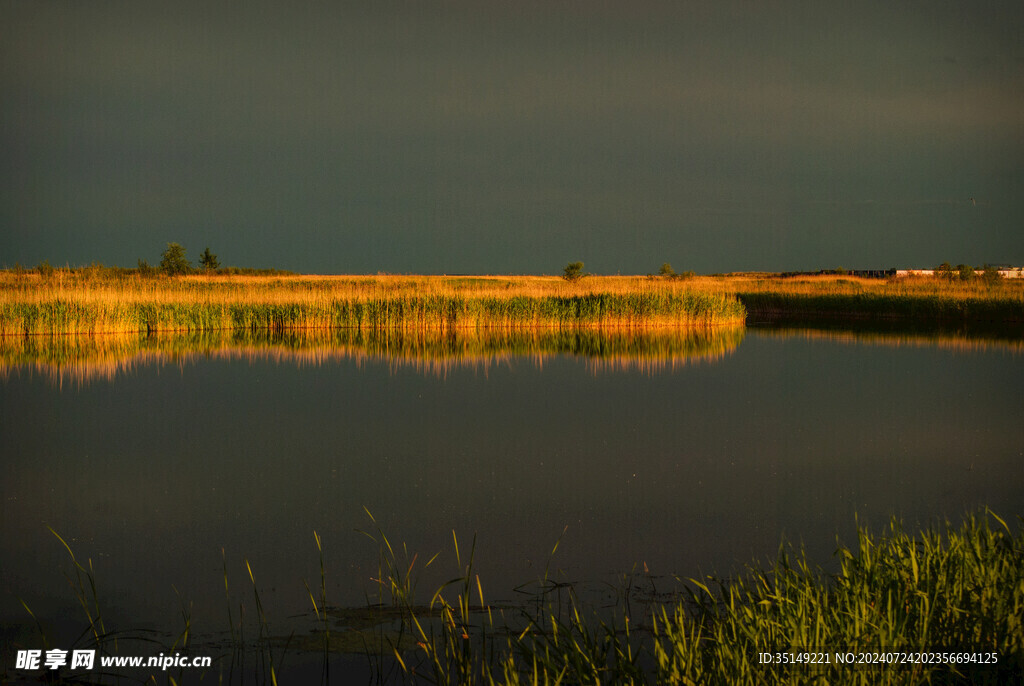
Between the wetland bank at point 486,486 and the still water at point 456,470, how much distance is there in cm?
3

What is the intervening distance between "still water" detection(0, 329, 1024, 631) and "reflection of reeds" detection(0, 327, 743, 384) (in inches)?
35.7

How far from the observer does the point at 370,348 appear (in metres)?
18.9

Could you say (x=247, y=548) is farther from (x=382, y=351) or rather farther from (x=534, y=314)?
(x=534, y=314)

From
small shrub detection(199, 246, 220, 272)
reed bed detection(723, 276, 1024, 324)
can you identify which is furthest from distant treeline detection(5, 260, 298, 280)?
reed bed detection(723, 276, 1024, 324)

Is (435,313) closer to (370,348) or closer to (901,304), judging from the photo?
(370,348)

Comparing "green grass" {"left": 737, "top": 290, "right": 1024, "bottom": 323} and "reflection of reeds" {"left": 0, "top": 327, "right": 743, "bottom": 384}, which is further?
"green grass" {"left": 737, "top": 290, "right": 1024, "bottom": 323}

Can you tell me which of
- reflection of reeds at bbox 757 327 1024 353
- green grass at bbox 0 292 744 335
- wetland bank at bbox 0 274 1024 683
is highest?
green grass at bbox 0 292 744 335

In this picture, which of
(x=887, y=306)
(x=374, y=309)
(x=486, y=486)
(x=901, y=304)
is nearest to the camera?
(x=486, y=486)

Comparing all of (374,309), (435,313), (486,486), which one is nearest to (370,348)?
(435,313)

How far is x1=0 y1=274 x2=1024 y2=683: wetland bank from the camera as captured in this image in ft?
14.4

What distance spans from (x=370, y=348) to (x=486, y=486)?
12293mm

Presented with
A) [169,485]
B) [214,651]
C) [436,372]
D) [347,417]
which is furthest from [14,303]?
[214,651]

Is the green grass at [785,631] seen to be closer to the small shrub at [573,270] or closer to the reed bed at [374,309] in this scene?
the reed bed at [374,309]

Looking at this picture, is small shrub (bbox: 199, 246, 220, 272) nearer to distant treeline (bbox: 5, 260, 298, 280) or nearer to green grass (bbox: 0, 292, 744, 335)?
distant treeline (bbox: 5, 260, 298, 280)
